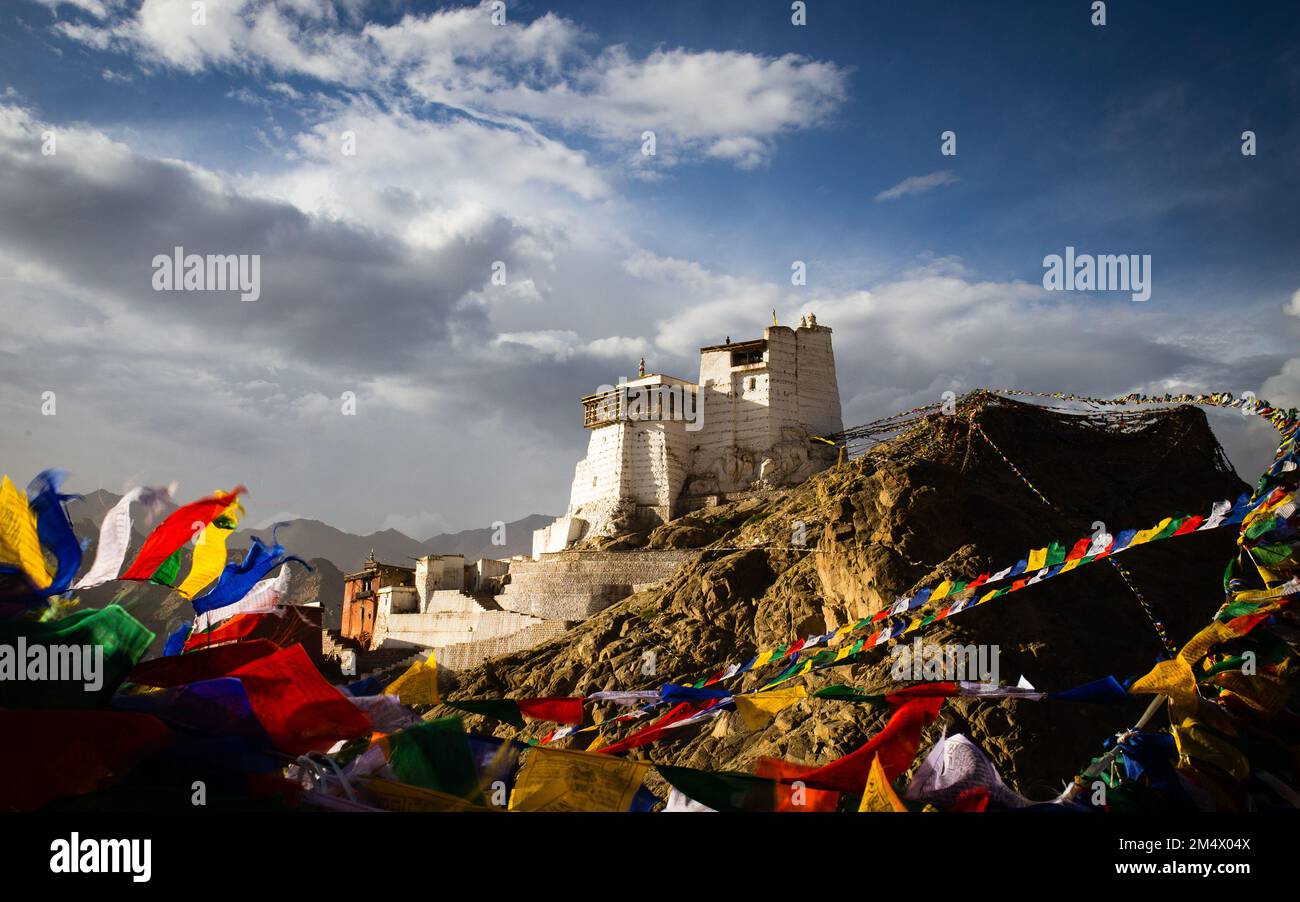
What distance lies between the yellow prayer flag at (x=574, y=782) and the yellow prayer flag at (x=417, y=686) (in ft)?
3.76

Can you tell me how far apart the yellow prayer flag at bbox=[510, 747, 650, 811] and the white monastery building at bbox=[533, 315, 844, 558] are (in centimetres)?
4508

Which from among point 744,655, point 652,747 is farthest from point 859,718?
point 744,655

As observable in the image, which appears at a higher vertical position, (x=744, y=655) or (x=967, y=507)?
(x=967, y=507)

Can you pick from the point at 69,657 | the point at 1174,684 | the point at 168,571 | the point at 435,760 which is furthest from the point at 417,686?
the point at 1174,684

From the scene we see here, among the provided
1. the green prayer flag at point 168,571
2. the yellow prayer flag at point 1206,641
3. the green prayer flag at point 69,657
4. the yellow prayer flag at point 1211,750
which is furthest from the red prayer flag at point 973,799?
the green prayer flag at point 168,571

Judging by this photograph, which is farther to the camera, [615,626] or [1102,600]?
[615,626]

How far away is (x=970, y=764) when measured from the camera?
24.2ft

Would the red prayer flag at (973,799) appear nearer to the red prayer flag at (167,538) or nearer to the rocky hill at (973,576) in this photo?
the red prayer flag at (167,538)

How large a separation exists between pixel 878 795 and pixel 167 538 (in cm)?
591

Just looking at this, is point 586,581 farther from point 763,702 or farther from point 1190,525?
point 763,702
